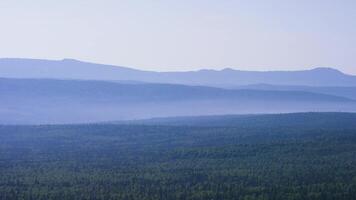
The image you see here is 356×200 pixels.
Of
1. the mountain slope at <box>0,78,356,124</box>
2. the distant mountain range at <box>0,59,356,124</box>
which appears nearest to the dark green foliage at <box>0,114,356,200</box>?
the distant mountain range at <box>0,59,356,124</box>

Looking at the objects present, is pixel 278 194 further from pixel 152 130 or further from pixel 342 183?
pixel 152 130

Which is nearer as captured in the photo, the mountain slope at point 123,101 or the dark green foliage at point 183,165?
the dark green foliage at point 183,165

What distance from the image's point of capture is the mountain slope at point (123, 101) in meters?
148

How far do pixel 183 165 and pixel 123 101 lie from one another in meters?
134

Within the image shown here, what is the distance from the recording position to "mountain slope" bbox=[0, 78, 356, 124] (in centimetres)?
14812

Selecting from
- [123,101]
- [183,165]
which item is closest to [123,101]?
[123,101]

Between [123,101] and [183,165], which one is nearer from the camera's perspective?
[183,165]

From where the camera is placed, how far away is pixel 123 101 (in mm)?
176375

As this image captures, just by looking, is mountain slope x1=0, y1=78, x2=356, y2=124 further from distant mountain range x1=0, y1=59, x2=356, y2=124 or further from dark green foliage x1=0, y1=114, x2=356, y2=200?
dark green foliage x1=0, y1=114, x2=356, y2=200

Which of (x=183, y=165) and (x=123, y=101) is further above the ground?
(x=123, y=101)

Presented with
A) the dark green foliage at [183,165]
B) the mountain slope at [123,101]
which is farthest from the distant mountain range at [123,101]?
the dark green foliage at [183,165]

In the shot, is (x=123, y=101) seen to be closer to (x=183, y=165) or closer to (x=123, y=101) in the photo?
(x=123, y=101)

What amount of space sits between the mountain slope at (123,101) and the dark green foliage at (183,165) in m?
71.4

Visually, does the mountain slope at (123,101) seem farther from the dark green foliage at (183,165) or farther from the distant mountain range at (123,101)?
the dark green foliage at (183,165)
